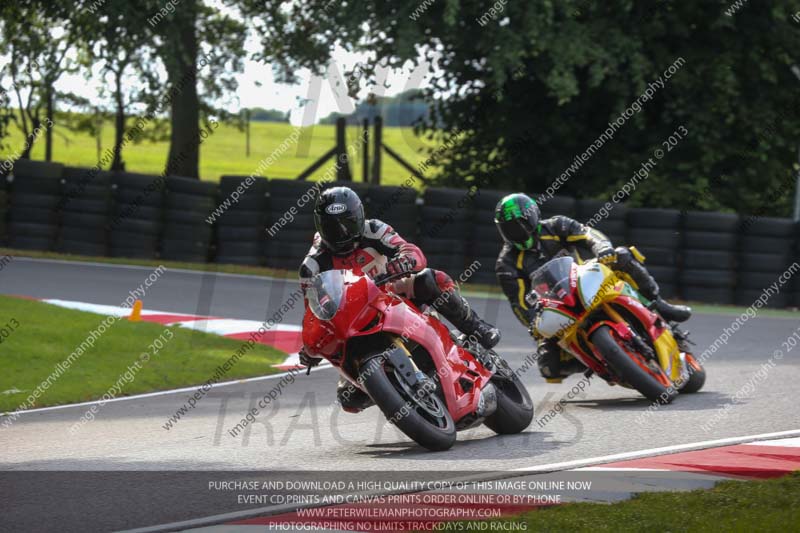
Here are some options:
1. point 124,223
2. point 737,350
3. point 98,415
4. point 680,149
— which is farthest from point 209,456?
point 680,149

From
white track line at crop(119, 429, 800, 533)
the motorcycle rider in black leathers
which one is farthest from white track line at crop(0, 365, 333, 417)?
white track line at crop(119, 429, 800, 533)

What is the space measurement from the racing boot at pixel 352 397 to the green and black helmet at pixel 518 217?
2353 millimetres

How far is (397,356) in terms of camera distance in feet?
23.9

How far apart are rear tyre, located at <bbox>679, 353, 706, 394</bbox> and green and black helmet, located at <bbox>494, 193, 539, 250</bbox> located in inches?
62.2

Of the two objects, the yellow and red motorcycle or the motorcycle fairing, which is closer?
the motorcycle fairing

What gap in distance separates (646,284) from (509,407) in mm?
2236

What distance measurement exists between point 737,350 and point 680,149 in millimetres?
9780

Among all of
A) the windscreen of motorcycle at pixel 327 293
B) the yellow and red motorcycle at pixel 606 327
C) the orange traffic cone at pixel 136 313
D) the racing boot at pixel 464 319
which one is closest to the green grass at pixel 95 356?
the orange traffic cone at pixel 136 313

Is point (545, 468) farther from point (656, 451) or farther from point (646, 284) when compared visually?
point (646, 284)

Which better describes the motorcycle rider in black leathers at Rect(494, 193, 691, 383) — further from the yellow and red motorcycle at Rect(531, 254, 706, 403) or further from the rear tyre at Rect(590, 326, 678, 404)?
the rear tyre at Rect(590, 326, 678, 404)

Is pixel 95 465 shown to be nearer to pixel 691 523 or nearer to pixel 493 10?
pixel 691 523

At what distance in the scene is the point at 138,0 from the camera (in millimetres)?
21422

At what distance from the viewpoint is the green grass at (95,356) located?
10.9 metres

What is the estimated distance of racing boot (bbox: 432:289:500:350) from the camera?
8078mm
